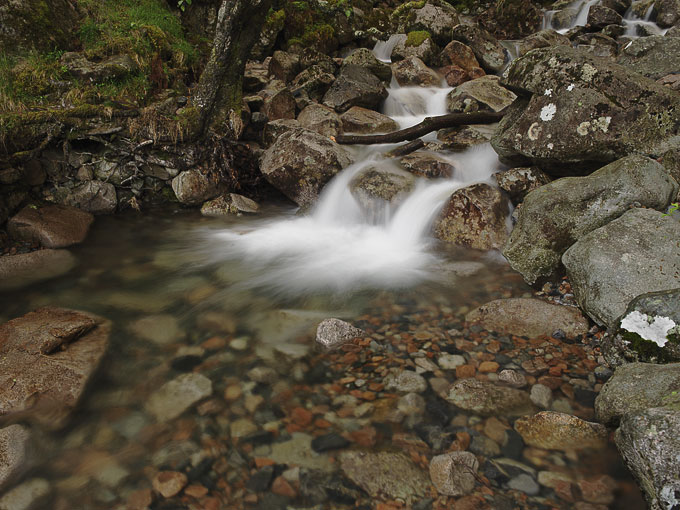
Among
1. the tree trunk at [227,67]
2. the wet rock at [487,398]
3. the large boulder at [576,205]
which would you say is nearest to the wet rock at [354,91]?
the tree trunk at [227,67]

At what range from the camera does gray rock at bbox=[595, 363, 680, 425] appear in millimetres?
2443

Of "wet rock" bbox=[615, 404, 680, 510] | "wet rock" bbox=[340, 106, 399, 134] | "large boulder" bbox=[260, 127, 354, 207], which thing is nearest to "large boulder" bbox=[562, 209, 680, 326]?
"wet rock" bbox=[615, 404, 680, 510]

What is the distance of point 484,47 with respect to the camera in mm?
13414

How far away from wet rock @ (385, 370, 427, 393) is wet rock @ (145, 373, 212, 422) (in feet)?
5.12

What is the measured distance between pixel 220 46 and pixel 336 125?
316 centimetres

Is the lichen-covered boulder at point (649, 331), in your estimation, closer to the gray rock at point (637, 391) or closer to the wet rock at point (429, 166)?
the gray rock at point (637, 391)

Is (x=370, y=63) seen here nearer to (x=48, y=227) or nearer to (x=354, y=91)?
(x=354, y=91)

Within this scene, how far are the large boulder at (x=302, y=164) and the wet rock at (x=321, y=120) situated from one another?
1381 millimetres

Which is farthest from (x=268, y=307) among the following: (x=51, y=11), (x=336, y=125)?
(x=51, y=11)

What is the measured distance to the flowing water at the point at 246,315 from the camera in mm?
2668

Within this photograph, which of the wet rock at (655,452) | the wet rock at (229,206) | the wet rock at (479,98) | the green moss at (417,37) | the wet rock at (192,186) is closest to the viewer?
the wet rock at (655,452)

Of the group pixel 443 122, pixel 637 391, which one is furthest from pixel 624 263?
pixel 443 122

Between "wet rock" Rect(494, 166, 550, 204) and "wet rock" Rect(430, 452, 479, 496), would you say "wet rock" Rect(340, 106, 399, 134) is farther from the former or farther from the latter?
"wet rock" Rect(430, 452, 479, 496)

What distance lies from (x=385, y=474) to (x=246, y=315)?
102 inches
